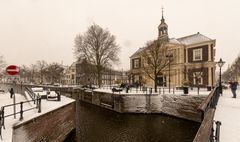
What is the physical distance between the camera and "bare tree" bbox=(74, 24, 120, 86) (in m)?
35.6

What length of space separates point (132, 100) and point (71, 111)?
336 inches

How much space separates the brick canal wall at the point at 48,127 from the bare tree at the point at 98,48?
21778 mm

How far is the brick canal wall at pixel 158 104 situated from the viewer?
736 inches

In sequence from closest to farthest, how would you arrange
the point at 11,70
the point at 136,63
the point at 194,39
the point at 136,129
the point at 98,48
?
1. the point at 11,70
2. the point at 136,129
3. the point at 194,39
4. the point at 98,48
5. the point at 136,63

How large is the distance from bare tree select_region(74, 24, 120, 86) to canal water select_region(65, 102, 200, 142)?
54.6 feet

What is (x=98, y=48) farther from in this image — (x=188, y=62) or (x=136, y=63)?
(x=188, y=62)

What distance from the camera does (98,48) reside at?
36.0m

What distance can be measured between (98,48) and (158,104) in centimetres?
1866

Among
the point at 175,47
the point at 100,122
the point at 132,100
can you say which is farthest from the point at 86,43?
the point at 100,122

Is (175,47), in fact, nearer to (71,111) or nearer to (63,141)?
(71,111)

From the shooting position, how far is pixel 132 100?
2142 cm

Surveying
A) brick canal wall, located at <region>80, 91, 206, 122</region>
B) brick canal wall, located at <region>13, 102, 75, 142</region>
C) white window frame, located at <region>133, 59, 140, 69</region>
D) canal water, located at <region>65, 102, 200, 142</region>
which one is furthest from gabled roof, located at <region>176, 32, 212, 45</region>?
brick canal wall, located at <region>13, 102, 75, 142</region>

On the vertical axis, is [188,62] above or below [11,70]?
above

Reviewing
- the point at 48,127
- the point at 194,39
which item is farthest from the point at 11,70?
the point at 194,39
